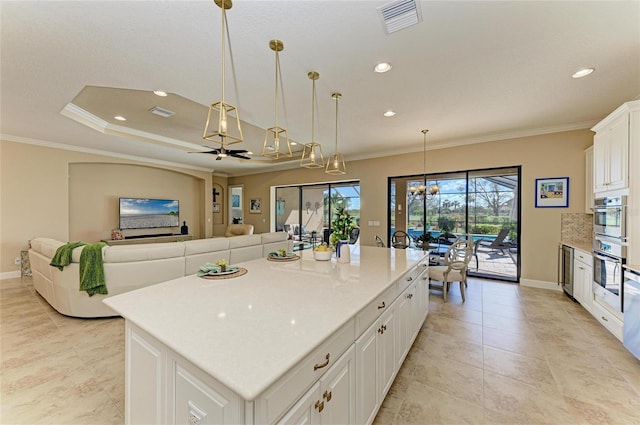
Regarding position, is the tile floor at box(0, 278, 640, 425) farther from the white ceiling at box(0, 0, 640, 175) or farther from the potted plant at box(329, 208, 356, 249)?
the white ceiling at box(0, 0, 640, 175)

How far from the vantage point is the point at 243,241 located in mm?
4426

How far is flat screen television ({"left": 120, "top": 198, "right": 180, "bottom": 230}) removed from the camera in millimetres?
6715

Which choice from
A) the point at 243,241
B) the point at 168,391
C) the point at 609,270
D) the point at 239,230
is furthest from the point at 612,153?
the point at 239,230

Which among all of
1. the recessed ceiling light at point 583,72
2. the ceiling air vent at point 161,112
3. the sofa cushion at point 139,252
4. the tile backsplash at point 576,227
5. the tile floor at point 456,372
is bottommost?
the tile floor at point 456,372

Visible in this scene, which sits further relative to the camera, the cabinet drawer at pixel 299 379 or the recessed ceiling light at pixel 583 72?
the recessed ceiling light at pixel 583 72

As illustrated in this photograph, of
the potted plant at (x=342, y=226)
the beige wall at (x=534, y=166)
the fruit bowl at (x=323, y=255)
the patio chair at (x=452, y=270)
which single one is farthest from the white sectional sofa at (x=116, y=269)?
the beige wall at (x=534, y=166)

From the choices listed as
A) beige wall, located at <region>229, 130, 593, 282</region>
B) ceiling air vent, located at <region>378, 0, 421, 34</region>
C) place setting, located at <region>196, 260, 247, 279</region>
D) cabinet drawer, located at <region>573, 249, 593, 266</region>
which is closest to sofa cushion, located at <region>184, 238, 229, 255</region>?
place setting, located at <region>196, 260, 247, 279</region>

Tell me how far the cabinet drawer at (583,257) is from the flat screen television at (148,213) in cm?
915

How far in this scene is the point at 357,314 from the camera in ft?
4.36

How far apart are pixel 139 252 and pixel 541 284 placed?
639 cm

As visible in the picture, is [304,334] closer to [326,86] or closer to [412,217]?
[326,86]

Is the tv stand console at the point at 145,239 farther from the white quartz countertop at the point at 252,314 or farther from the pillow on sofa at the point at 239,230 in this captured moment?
the white quartz countertop at the point at 252,314

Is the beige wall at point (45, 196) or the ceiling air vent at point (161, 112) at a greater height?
the ceiling air vent at point (161, 112)

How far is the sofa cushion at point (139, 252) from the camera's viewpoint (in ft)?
10.3
